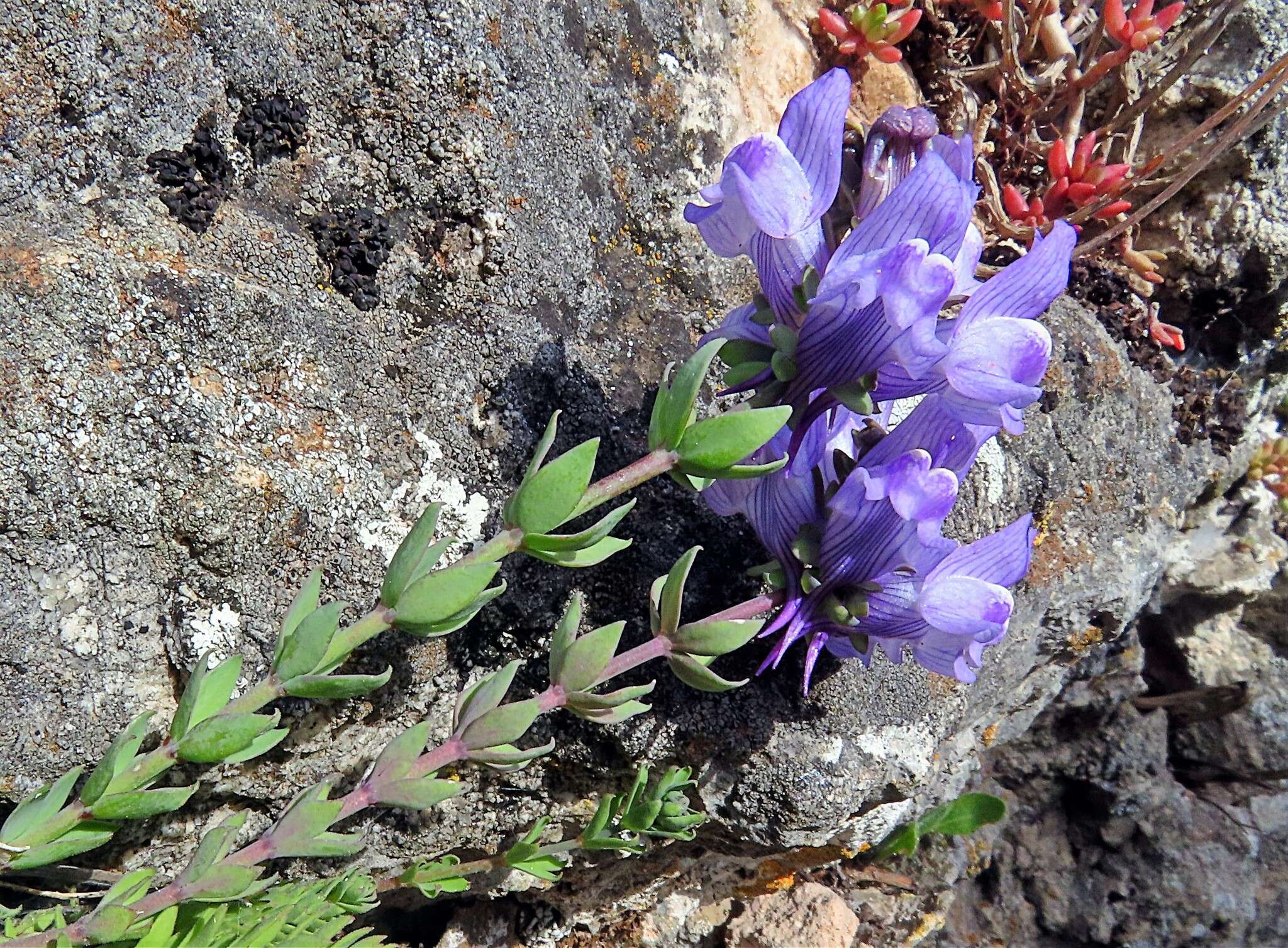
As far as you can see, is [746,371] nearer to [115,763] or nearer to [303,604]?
[303,604]

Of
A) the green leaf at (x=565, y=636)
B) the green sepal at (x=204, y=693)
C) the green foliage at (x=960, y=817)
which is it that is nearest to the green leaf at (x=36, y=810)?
the green sepal at (x=204, y=693)

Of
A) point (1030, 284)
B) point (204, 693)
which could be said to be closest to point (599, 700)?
point (204, 693)

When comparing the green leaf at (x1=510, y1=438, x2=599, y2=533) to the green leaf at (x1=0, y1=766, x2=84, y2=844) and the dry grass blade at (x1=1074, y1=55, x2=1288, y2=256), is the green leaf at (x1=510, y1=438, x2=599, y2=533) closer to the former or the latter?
the green leaf at (x1=0, y1=766, x2=84, y2=844)

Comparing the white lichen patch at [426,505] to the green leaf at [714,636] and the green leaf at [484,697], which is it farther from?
the green leaf at [714,636]

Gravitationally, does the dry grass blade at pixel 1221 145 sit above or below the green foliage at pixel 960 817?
above

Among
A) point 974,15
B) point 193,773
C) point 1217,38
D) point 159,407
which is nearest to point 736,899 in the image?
point 193,773

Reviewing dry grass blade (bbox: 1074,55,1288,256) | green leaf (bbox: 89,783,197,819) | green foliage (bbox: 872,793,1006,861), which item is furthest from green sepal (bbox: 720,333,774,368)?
green foliage (bbox: 872,793,1006,861)

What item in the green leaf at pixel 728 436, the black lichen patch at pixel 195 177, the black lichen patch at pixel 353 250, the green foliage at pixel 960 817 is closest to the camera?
the green leaf at pixel 728 436
